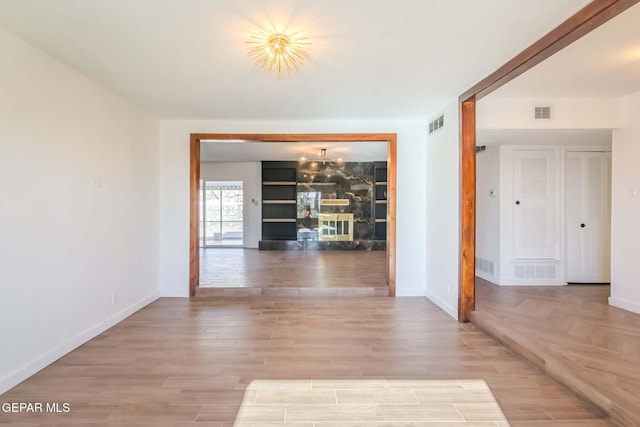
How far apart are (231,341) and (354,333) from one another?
1.18m

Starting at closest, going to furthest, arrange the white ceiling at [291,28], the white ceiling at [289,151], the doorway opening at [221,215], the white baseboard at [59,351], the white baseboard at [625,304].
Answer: the white ceiling at [291,28]
the white baseboard at [59,351]
the white baseboard at [625,304]
the white ceiling at [289,151]
the doorway opening at [221,215]

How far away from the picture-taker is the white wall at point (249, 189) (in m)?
9.56

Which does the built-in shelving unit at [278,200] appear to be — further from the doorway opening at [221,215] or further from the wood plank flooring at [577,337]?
the wood plank flooring at [577,337]

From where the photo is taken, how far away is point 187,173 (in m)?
4.64

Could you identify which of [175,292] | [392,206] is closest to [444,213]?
[392,206]

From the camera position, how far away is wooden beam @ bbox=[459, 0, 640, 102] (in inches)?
74.2

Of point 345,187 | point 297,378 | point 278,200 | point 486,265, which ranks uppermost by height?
point 345,187

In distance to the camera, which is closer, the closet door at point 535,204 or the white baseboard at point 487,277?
the closet door at point 535,204

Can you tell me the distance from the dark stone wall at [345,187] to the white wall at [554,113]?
5.68 m

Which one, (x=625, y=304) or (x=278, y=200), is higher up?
(x=278, y=200)

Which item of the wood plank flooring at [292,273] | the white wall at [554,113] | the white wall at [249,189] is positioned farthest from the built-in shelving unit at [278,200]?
the white wall at [554,113]

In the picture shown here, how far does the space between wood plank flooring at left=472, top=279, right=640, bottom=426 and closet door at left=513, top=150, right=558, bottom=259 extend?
663 mm

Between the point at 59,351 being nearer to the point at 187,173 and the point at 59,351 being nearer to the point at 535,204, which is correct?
the point at 187,173

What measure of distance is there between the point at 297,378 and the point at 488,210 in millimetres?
4314
